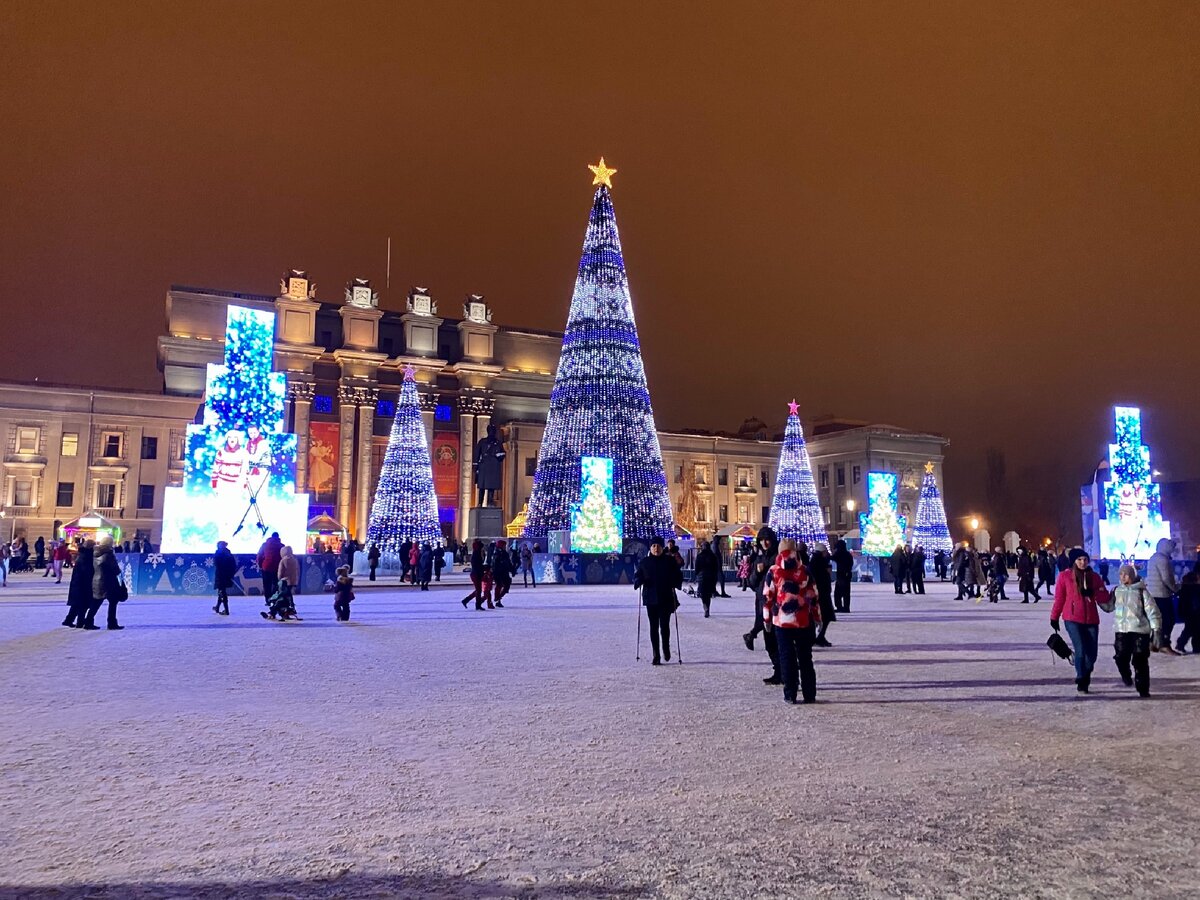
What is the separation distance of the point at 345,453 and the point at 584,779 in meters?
58.4

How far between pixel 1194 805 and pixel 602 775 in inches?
116

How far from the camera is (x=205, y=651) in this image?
1041 centimetres

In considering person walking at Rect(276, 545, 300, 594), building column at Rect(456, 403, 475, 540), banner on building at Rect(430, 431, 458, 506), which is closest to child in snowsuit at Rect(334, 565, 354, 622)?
person walking at Rect(276, 545, 300, 594)

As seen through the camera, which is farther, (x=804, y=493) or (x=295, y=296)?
(x=295, y=296)

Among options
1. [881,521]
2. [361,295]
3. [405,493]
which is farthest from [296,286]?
[881,521]

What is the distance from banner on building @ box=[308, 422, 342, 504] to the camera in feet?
194

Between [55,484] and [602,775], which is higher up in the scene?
[55,484]

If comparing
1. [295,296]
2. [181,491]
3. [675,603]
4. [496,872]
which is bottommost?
[496,872]

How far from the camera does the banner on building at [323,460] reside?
194 ft

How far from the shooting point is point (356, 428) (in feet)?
204

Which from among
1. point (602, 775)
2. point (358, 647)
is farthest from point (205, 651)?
point (602, 775)

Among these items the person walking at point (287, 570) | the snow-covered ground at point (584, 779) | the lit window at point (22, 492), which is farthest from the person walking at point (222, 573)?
the lit window at point (22, 492)

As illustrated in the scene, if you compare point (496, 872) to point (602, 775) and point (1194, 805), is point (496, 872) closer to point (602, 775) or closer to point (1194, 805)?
point (602, 775)

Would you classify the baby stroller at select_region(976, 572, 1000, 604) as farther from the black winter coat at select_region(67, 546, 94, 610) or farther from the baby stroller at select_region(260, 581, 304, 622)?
the black winter coat at select_region(67, 546, 94, 610)
